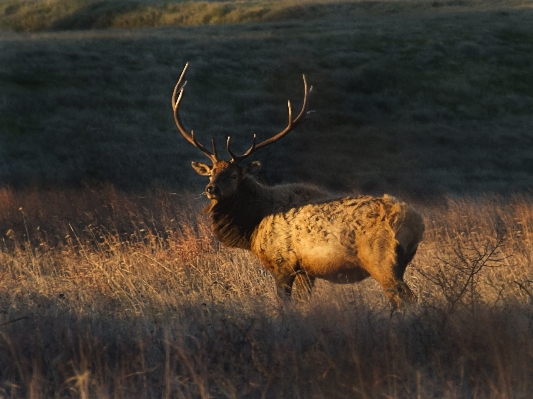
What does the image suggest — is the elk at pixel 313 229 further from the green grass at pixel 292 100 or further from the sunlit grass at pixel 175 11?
the sunlit grass at pixel 175 11

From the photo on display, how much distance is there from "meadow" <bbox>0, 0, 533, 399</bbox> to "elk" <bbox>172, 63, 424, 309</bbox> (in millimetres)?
249

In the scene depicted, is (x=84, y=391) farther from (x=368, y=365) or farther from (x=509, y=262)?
(x=509, y=262)

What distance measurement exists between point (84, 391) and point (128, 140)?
24054 mm

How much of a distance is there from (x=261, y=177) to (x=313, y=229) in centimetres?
661

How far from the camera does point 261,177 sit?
45.5 feet

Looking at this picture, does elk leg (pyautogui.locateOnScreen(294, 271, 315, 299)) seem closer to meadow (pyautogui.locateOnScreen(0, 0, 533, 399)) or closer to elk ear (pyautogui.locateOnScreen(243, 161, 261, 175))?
meadow (pyautogui.locateOnScreen(0, 0, 533, 399))

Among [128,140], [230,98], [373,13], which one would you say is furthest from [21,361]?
[373,13]

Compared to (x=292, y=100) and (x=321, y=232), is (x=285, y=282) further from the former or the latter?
(x=292, y=100)

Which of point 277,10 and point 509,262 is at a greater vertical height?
point 509,262

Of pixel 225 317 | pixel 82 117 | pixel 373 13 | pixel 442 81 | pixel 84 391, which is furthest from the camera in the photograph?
pixel 373 13

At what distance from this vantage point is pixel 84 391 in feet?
15.7

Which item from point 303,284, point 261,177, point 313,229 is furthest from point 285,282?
point 261,177

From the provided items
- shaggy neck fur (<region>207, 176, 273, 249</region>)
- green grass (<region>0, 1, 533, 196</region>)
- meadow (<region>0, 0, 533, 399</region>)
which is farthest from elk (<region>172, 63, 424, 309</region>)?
green grass (<region>0, 1, 533, 196</region>)

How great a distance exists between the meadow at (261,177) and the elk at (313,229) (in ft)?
0.82
